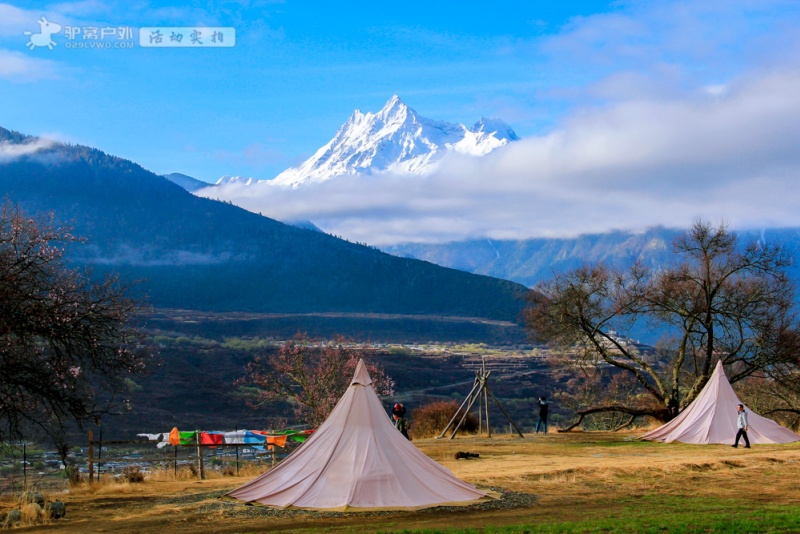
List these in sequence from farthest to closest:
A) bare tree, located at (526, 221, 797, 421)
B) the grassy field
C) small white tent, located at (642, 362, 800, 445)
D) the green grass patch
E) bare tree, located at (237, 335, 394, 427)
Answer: bare tree, located at (237, 335, 394, 427)
bare tree, located at (526, 221, 797, 421)
small white tent, located at (642, 362, 800, 445)
the grassy field
the green grass patch

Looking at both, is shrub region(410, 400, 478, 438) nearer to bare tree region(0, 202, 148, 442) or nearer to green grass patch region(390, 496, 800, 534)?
bare tree region(0, 202, 148, 442)

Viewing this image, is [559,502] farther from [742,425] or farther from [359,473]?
[742,425]

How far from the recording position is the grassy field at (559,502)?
16.1 metres

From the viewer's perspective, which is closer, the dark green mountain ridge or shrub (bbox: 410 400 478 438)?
shrub (bbox: 410 400 478 438)

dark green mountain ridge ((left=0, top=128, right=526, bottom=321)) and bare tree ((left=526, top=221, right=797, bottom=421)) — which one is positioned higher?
dark green mountain ridge ((left=0, top=128, right=526, bottom=321))

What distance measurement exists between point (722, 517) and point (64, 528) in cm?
1259

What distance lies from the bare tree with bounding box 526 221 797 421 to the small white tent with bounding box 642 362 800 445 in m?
4.24

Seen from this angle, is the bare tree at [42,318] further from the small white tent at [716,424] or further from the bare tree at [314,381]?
the small white tent at [716,424]

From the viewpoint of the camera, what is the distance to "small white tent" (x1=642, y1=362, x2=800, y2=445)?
32.8 meters

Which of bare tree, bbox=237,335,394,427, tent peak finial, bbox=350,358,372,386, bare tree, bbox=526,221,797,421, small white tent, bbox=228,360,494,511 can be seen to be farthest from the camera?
bare tree, bbox=237,335,394,427

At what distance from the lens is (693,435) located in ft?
109

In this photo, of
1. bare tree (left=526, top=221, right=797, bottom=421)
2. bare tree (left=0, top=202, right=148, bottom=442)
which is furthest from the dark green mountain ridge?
bare tree (left=0, top=202, right=148, bottom=442)

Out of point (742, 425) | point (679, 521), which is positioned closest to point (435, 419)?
point (742, 425)

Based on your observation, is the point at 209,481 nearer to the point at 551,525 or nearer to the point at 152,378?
the point at 551,525
